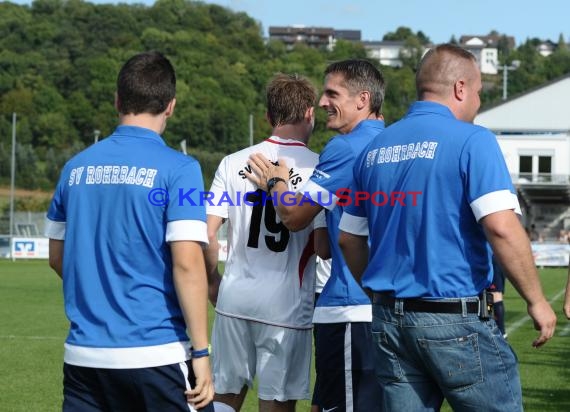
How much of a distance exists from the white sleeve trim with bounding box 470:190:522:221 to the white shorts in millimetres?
1943

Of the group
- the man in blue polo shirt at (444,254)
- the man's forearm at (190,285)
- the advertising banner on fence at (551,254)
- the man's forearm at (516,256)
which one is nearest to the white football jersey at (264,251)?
the man in blue polo shirt at (444,254)

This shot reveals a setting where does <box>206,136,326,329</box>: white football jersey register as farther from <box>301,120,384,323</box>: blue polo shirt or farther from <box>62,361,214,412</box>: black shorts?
<box>62,361,214,412</box>: black shorts

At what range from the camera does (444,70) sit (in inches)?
179

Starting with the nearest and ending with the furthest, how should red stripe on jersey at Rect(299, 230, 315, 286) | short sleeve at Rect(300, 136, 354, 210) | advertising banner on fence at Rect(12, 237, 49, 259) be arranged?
short sleeve at Rect(300, 136, 354, 210) < red stripe on jersey at Rect(299, 230, 315, 286) < advertising banner on fence at Rect(12, 237, 49, 259)

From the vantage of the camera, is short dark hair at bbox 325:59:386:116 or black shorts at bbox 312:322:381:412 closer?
black shorts at bbox 312:322:381:412

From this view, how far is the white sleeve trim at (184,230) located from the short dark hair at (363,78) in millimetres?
1784

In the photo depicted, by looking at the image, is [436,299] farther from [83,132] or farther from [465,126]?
[83,132]

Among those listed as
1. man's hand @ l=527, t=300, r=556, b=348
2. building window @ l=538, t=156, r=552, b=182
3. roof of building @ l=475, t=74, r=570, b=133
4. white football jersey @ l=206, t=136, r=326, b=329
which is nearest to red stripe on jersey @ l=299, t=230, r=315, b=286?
white football jersey @ l=206, t=136, r=326, b=329

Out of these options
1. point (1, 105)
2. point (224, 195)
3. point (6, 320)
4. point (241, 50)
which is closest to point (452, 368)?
point (224, 195)

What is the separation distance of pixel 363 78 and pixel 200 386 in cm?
219

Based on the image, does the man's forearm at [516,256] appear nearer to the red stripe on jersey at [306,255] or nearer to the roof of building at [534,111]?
the red stripe on jersey at [306,255]

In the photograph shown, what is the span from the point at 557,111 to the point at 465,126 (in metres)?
77.2

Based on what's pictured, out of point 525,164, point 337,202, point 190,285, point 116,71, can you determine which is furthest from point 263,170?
point 116,71

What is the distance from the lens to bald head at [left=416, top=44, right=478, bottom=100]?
14.9 ft
